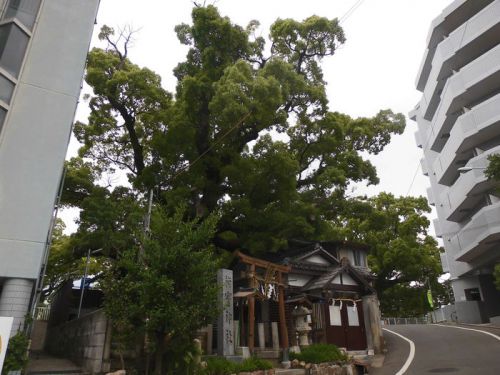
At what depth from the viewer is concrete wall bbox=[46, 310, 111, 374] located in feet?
33.1

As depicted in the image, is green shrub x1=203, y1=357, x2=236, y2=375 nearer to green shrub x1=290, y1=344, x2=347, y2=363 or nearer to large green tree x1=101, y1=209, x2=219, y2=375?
large green tree x1=101, y1=209, x2=219, y2=375

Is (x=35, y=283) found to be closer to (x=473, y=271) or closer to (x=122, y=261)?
(x=122, y=261)

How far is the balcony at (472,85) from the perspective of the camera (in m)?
25.0

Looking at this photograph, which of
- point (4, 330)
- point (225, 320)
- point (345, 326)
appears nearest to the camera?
point (4, 330)

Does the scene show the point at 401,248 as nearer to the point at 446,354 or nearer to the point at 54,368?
the point at 446,354

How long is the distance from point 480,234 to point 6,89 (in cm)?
2771

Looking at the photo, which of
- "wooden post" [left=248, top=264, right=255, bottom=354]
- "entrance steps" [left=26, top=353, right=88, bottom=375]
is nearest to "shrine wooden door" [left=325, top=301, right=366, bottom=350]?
"wooden post" [left=248, top=264, right=255, bottom=354]

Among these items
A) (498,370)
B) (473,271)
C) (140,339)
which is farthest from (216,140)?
(473,271)

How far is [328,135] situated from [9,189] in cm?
1414

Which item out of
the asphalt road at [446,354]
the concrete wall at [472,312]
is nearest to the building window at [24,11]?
the asphalt road at [446,354]

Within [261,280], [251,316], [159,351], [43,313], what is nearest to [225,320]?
[251,316]

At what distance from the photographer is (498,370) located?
12.4 meters

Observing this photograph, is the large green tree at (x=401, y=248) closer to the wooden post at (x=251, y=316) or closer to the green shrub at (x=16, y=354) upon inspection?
the wooden post at (x=251, y=316)

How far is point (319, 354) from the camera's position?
13.7 metres
